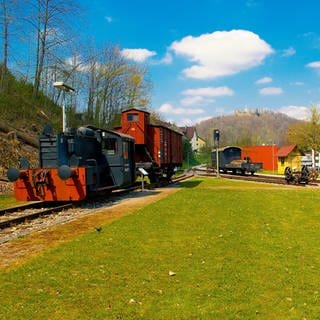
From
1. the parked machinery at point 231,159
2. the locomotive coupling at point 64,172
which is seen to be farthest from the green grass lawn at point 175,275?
the parked machinery at point 231,159

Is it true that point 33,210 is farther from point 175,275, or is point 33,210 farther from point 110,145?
point 175,275

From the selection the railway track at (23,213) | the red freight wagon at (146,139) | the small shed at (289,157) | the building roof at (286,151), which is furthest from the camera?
the building roof at (286,151)

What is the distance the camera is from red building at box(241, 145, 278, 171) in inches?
2331

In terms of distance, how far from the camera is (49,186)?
14.2 m

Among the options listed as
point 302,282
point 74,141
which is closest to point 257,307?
point 302,282

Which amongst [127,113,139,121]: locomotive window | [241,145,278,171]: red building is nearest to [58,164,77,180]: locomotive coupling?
[127,113,139,121]: locomotive window

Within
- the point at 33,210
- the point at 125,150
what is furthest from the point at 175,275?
the point at 125,150

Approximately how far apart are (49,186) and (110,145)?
4026 mm

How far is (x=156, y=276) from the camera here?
234 inches

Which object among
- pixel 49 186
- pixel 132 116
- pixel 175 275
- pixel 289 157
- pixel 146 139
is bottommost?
pixel 175 275

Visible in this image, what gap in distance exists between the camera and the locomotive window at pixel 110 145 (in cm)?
1730

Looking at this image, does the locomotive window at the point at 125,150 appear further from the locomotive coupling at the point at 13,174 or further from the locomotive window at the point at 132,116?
the locomotive coupling at the point at 13,174


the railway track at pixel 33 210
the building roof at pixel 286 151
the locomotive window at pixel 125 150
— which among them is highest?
the building roof at pixel 286 151

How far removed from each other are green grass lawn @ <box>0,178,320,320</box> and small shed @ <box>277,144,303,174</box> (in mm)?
44813
